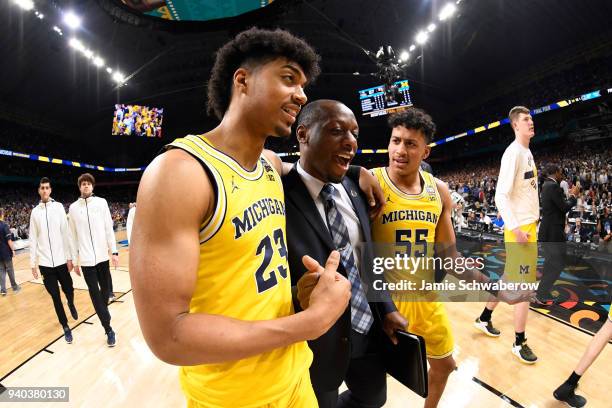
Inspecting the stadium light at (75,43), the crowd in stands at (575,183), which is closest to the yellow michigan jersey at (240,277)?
the crowd in stands at (575,183)

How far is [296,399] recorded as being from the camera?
1.08 metres

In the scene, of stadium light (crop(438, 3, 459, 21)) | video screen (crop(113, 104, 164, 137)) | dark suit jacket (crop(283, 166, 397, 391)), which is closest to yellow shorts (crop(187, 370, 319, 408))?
dark suit jacket (crop(283, 166, 397, 391))

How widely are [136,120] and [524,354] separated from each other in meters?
18.4

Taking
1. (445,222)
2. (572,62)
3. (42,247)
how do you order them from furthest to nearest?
(572,62) → (42,247) → (445,222)

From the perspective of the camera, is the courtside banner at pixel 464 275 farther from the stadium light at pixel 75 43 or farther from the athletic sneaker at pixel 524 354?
the stadium light at pixel 75 43

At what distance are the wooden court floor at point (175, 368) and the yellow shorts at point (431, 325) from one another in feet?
2.59

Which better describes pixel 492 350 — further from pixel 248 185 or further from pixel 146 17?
pixel 146 17

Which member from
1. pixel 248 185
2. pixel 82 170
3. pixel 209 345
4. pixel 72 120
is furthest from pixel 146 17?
pixel 82 170

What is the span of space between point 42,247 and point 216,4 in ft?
11.5

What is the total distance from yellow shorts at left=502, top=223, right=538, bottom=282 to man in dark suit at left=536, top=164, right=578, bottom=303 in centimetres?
142

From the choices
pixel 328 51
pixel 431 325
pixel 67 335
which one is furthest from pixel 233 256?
pixel 328 51

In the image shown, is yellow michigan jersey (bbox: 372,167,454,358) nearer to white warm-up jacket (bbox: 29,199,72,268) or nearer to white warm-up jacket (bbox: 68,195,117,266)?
white warm-up jacket (bbox: 68,195,117,266)

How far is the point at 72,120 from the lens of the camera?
2152 cm

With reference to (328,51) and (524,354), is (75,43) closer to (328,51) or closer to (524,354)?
(328,51)
